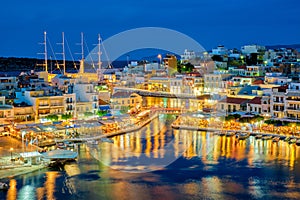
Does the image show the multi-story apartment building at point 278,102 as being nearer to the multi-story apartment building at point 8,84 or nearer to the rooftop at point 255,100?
the rooftop at point 255,100

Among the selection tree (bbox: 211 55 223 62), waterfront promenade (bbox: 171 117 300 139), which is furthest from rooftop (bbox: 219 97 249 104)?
tree (bbox: 211 55 223 62)

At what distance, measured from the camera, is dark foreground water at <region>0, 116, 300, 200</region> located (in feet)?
22.5

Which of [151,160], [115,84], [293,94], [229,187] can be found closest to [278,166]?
[229,187]

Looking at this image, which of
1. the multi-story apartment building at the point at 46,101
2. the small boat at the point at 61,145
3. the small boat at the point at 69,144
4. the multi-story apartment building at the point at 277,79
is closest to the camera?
the small boat at the point at 61,145

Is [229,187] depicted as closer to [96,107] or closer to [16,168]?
[16,168]

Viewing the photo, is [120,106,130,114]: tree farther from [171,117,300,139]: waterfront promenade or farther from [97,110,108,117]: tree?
[171,117,300,139]: waterfront promenade

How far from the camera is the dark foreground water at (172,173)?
6.85m

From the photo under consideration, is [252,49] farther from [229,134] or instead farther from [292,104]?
[229,134]

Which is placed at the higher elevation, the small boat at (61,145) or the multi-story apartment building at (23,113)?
the multi-story apartment building at (23,113)

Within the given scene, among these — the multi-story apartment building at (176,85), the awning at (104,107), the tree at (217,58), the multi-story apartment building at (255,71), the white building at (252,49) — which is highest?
the white building at (252,49)

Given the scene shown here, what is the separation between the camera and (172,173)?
7902mm

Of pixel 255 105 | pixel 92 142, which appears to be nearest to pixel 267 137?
pixel 255 105

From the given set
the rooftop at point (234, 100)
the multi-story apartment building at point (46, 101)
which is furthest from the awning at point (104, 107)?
the rooftop at point (234, 100)

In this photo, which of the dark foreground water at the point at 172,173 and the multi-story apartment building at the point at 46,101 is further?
the multi-story apartment building at the point at 46,101
